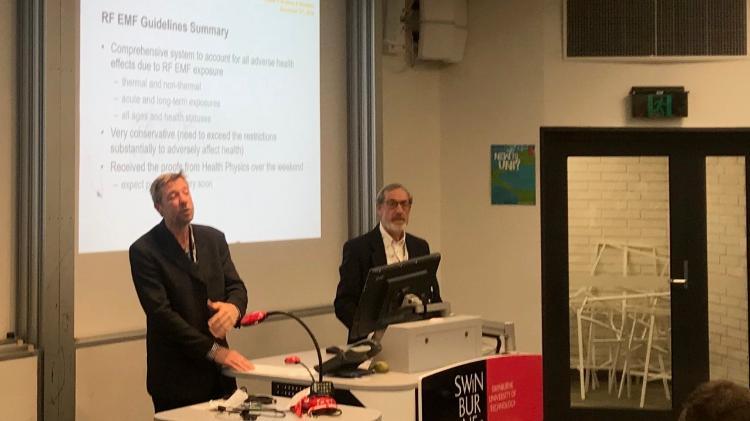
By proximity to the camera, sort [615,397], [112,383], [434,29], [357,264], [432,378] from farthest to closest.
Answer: [615,397] < [434,29] < [357,264] < [112,383] < [432,378]

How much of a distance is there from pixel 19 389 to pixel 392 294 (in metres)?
1.57

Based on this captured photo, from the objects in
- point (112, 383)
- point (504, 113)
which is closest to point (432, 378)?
point (112, 383)

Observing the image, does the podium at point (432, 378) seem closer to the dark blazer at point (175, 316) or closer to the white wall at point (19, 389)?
the dark blazer at point (175, 316)

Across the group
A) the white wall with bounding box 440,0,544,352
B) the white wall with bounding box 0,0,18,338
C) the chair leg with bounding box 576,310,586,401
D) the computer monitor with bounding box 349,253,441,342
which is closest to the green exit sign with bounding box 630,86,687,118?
the white wall with bounding box 440,0,544,352

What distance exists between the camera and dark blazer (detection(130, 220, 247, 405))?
346 cm

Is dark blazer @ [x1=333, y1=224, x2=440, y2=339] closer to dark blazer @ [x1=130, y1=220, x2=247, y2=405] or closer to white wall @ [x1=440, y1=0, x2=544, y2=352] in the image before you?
dark blazer @ [x1=130, y1=220, x2=247, y2=405]

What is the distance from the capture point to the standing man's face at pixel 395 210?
4.30m

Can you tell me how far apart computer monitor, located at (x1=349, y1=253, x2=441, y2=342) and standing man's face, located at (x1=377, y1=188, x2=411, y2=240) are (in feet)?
1.78

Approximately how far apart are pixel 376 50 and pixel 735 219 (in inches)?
105

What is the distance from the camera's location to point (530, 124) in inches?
238

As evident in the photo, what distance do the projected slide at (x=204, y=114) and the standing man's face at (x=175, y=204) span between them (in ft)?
2.05

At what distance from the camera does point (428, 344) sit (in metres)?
3.56

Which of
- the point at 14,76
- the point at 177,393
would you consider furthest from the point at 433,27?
the point at 177,393

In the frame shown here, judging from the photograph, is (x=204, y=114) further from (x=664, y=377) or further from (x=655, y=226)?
(x=664, y=377)
